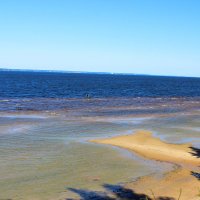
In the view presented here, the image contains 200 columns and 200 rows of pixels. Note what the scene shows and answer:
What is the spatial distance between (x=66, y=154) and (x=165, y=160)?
16.8 feet

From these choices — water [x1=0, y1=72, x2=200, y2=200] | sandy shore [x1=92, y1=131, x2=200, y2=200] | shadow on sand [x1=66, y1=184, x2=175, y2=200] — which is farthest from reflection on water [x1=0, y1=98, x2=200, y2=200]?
sandy shore [x1=92, y1=131, x2=200, y2=200]

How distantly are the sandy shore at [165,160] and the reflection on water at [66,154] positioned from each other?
2.87 ft

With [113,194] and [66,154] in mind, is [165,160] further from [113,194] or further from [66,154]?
[113,194]

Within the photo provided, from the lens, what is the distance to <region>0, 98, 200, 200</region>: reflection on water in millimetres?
14750

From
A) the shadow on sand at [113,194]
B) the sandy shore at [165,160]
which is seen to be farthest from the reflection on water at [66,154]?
the sandy shore at [165,160]

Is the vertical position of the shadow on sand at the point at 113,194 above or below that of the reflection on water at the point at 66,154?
above

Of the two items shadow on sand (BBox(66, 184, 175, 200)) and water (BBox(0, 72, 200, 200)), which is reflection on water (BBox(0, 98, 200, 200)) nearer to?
water (BBox(0, 72, 200, 200))

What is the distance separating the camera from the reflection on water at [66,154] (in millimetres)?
14750

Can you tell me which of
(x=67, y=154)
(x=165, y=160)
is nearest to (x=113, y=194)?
(x=165, y=160)

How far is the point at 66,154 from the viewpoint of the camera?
65.1 ft

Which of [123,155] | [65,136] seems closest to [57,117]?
[65,136]

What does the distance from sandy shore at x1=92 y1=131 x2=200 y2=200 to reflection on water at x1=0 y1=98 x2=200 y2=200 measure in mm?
875

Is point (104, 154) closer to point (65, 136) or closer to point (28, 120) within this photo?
point (65, 136)

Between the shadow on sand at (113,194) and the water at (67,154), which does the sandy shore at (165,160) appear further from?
the water at (67,154)
